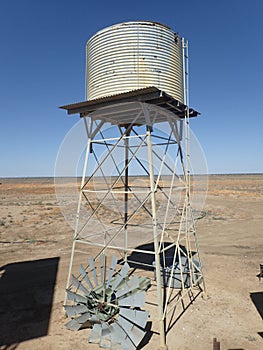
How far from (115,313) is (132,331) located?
1.22 m

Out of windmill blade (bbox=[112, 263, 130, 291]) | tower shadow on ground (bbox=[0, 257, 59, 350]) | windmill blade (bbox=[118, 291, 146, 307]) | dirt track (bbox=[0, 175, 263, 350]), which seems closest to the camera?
windmill blade (bbox=[118, 291, 146, 307])

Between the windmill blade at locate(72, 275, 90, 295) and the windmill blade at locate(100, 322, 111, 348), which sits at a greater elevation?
the windmill blade at locate(72, 275, 90, 295)

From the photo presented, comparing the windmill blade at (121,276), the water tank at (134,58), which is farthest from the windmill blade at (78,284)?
the water tank at (134,58)

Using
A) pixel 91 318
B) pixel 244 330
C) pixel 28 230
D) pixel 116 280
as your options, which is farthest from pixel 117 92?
pixel 28 230

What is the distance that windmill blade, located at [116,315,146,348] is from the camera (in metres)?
6.48

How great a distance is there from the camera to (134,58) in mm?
7648

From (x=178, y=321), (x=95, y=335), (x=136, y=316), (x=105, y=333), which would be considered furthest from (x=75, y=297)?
(x=178, y=321)

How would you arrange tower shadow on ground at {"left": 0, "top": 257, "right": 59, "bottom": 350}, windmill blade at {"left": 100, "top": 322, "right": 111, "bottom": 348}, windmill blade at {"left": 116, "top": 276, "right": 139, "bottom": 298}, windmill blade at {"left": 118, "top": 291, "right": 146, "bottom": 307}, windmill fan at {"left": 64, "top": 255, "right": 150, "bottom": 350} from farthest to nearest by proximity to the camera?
tower shadow on ground at {"left": 0, "top": 257, "right": 59, "bottom": 350}
windmill blade at {"left": 116, "top": 276, "right": 139, "bottom": 298}
windmill blade at {"left": 100, "top": 322, "right": 111, "bottom": 348}
windmill blade at {"left": 118, "top": 291, "right": 146, "bottom": 307}
windmill fan at {"left": 64, "top": 255, "right": 150, "bottom": 350}

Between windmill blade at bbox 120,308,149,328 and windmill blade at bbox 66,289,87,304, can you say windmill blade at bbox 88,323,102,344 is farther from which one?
windmill blade at bbox 66,289,87,304

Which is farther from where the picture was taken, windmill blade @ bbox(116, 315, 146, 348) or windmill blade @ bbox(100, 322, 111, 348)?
windmill blade @ bbox(100, 322, 111, 348)

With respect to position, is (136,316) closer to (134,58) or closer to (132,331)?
(132,331)

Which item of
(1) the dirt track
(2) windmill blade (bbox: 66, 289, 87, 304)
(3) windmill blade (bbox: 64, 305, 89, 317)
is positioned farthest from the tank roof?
(1) the dirt track

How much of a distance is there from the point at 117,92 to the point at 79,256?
30.3 feet

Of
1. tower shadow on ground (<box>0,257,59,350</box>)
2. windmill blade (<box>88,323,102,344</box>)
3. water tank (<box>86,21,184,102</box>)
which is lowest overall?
tower shadow on ground (<box>0,257,59,350</box>)
